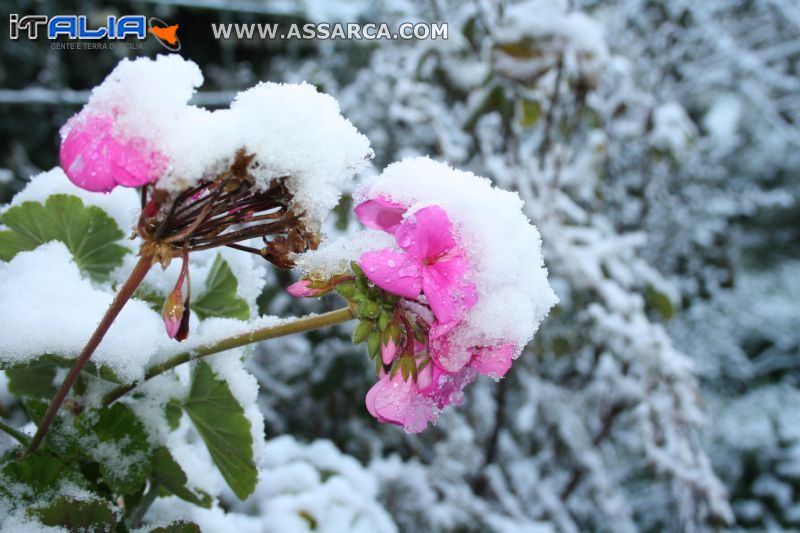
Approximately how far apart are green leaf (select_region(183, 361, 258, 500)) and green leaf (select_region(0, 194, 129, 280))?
5.2 inches

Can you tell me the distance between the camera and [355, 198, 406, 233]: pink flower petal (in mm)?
361

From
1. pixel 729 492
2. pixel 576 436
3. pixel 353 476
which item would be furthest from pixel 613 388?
pixel 729 492

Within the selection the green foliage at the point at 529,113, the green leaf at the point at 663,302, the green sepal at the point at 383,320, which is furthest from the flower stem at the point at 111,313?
the green leaf at the point at 663,302

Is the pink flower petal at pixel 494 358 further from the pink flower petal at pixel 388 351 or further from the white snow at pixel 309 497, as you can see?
the white snow at pixel 309 497

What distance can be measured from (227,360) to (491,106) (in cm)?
100

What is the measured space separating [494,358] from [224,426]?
0.21m

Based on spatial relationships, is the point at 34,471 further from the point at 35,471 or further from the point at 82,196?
the point at 82,196

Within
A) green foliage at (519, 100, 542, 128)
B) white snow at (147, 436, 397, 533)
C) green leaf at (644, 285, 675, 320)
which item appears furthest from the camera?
green leaf at (644, 285, 675, 320)

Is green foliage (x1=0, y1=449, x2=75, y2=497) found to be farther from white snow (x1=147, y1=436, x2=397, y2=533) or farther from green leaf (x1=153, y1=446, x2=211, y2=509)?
white snow (x1=147, y1=436, x2=397, y2=533)

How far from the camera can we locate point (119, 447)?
0.43m

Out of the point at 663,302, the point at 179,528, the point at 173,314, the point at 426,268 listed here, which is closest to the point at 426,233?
the point at 426,268

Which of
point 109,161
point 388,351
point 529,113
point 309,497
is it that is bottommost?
point 309,497

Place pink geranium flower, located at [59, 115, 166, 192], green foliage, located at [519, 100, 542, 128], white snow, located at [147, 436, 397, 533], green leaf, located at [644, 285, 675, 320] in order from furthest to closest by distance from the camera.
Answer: green leaf, located at [644, 285, 675, 320]
green foliage, located at [519, 100, 542, 128]
white snow, located at [147, 436, 397, 533]
pink geranium flower, located at [59, 115, 166, 192]

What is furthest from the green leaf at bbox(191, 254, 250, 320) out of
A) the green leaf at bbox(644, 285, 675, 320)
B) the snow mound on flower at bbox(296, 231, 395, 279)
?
the green leaf at bbox(644, 285, 675, 320)
